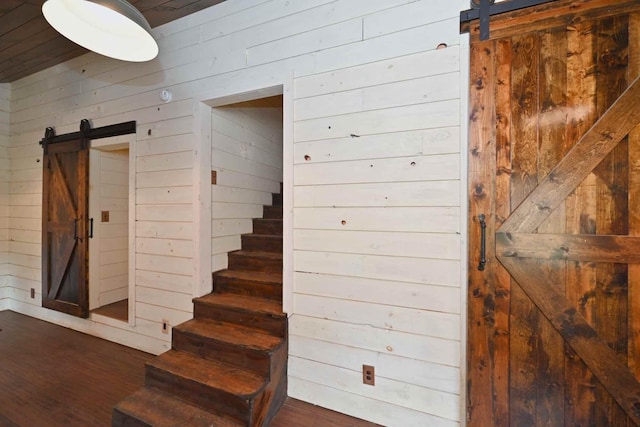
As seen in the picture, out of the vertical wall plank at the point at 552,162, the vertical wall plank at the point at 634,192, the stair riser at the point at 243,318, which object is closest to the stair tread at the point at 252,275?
the stair riser at the point at 243,318

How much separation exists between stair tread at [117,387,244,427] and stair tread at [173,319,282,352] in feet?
1.33

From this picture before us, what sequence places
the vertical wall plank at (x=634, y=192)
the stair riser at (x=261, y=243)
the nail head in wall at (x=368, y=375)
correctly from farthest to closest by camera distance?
the stair riser at (x=261, y=243)
the nail head in wall at (x=368, y=375)
the vertical wall plank at (x=634, y=192)

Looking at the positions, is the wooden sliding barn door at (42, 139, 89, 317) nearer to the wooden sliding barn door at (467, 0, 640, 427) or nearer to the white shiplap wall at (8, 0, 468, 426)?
the white shiplap wall at (8, 0, 468, 426)

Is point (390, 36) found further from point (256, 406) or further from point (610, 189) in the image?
point (256, 406)

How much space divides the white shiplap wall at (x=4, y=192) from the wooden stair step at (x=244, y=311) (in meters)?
3.54

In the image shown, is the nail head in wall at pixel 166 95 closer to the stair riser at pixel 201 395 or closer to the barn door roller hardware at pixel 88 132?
the barn door roller hardware at pixel 88 132

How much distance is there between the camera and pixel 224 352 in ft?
6.08

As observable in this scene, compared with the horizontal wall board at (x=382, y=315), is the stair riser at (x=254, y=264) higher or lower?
higher

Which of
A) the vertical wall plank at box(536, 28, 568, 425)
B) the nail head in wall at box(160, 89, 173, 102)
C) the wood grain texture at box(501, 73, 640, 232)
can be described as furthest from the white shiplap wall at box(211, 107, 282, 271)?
the vertical wall plank at box(536, 28, 568, 425)

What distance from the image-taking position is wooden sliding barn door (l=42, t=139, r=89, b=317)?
2.94 meters

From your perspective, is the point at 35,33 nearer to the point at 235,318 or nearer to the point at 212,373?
the point at 235,318

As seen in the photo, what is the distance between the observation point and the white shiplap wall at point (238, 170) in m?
2.48

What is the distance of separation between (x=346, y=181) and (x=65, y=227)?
3.40m

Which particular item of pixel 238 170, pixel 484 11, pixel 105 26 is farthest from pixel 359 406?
pixel 105 26
